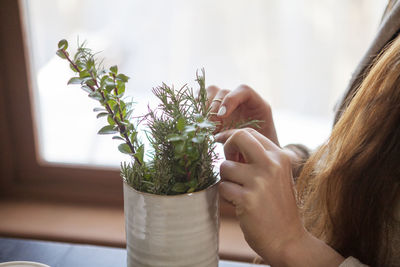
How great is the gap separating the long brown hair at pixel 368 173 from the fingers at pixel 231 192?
0.53 feet

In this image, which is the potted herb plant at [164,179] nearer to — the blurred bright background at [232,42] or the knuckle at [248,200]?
the knuckle at [248,200]

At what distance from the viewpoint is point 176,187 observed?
46 centimetres

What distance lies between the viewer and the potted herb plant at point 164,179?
0.46 m

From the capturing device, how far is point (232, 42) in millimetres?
1078

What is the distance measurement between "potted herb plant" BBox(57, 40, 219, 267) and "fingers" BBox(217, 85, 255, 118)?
5.1 inches

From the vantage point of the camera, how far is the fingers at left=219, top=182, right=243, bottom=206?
Answer: 0.53 metres

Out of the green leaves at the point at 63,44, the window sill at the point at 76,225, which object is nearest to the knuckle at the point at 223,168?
the green leaves at the point at 63,44

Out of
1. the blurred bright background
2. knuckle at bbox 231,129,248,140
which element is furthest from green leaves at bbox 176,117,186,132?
the blurred bright background

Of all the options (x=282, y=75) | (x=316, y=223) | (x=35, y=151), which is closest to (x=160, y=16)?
(x=282, y=75)

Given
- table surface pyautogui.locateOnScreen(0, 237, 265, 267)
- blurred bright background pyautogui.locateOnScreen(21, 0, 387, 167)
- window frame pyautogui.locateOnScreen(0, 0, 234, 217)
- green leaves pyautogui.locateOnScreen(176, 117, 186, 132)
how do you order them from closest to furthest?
1. green leaves pyautogui.locateOnScreen(176, 117, 186, 132)
2. table surface pyautogui.locateOnScreen(0, 237, 265, 267)
3. blurred bright background pyautogui.locateOnScreen(21, 0, 387, 167)
4. window frame pyautogui.locateOnScreen(0, 0, 234, 217)

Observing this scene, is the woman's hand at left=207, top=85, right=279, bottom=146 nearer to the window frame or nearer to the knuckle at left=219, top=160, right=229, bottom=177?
the knuckle at left=219, top=160, right=229, bottom=177

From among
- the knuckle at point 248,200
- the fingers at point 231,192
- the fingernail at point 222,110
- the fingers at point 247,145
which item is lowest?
the knuckle at point 248,200

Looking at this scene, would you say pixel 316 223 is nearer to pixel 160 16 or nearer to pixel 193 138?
pixel 193 138

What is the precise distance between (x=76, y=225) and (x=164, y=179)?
76 centimetres
